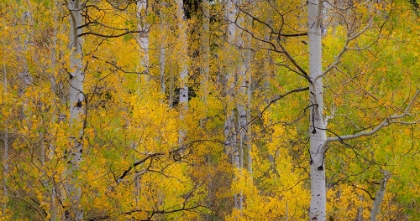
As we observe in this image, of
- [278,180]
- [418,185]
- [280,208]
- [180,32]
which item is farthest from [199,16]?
[418,185]

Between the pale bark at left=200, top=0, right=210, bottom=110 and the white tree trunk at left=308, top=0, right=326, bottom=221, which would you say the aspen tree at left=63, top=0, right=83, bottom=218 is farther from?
the pale bark at left=200, top=0, right=210, bottom=110

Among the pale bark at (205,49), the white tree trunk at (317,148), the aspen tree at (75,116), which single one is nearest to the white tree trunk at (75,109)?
the aspen tree at (75,116)

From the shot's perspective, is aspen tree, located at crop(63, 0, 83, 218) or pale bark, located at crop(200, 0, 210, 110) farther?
pale bark, located at crop(200, 0, 210, 110)

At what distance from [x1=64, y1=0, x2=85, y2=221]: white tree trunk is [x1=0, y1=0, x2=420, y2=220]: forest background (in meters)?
0.02

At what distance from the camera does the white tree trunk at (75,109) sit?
5137 millimetres

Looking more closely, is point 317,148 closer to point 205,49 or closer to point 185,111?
point 185,111

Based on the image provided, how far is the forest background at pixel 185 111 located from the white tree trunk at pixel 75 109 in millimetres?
16

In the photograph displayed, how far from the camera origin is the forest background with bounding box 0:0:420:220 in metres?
5.11

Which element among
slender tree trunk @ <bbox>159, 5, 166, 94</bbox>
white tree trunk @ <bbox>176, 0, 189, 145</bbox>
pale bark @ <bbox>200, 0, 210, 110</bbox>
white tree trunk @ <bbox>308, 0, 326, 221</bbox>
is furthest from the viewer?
pale bark @ <bbox>200, 0, 210, 110</bbox>

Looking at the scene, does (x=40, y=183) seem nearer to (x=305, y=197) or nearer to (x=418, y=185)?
(x=418, y=185)

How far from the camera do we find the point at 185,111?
1450 centimetres

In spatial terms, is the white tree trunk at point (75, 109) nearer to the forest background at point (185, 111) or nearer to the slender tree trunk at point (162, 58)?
the forest background at point (185, 111)

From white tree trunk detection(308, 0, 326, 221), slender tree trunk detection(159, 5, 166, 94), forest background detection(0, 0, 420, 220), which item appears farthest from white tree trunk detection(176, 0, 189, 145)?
white tree trunk detection(308, 0, 326, 221)

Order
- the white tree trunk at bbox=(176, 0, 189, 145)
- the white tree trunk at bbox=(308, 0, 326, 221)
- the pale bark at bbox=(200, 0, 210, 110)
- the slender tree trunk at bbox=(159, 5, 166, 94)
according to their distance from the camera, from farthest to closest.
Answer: the pale bark at bbox=(200, 0, 210, 110) → the slender tree trunk at bbox=(159, 5, 166, 94) → the white tree trunk at bbox=(176, 0, 189, 145) → the white tree trunk at bbox=(308, 0, 326, 221)
